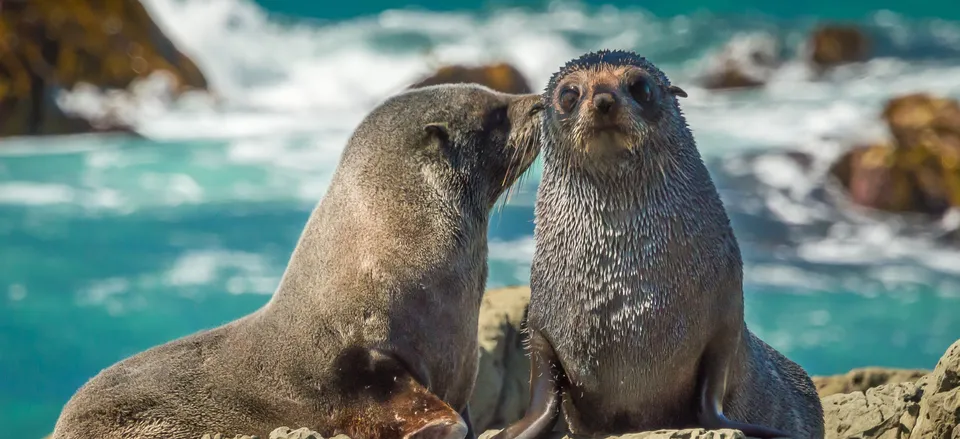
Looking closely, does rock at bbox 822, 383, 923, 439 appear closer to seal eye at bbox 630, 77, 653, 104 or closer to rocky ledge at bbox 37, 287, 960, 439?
rocky ledge at bbox 37, 287, 960, 439

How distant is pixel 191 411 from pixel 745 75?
14.0 meters

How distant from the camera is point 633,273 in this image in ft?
12.4

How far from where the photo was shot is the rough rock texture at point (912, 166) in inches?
526

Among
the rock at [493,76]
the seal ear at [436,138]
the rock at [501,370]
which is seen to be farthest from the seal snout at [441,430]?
the rock at [493,76]

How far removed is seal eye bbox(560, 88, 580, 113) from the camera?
373cm

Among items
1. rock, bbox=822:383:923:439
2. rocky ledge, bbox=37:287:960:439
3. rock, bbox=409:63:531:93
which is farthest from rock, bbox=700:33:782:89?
rock, bbox=822:383:923:439

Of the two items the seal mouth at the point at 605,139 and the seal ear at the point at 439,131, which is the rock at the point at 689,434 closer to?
the seal mouth at the point at 605,139

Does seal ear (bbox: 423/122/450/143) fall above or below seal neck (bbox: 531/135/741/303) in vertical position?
above

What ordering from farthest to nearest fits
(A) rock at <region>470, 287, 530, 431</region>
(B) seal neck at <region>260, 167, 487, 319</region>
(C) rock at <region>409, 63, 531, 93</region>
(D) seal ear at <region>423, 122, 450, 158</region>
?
1. (C) rock at <region>409, 63, 531, 93</region>
2. (A) rock at <region>470, 287, 530, 431</region>
3. (D) seal ear at <region>423, 122, 450, 158</region>
4. (B) seal neck at <region>260, 167, 487, 319</region>

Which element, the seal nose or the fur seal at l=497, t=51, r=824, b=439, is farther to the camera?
the fur seal at l=497, t=51, r=824, b=439

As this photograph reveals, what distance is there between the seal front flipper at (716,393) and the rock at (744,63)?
13525 millimetres

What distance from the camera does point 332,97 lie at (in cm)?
1806

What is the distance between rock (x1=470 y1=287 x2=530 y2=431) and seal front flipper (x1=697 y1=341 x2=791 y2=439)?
2.74 metres

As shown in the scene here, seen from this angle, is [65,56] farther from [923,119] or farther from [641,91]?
[641,91]
